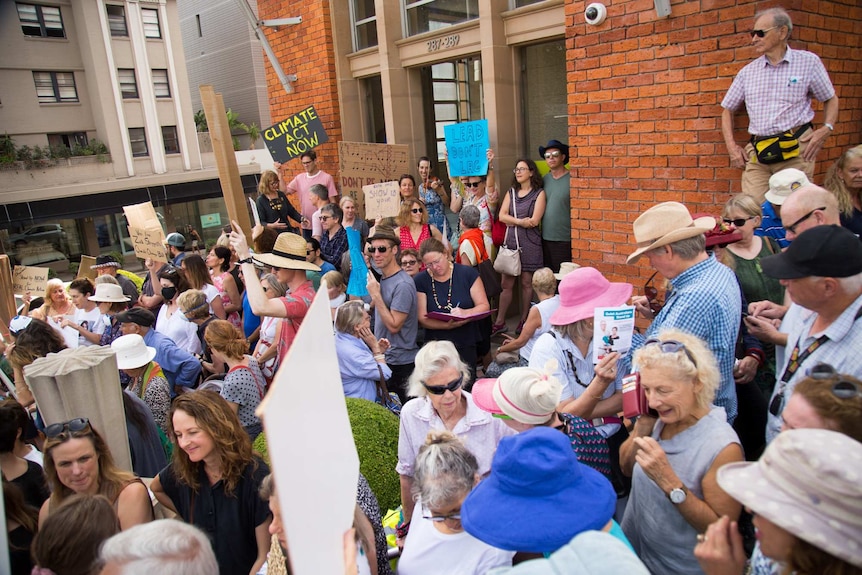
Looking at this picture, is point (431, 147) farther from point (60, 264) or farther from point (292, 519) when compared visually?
point (60, 264)

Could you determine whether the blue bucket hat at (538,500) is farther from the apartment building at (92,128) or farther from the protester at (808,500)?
the apartment building at (92,128)

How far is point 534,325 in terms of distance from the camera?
4.41 meters

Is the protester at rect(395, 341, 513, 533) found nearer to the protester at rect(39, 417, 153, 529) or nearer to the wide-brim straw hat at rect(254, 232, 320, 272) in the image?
the protester at rect(39, 417, 153, 529)

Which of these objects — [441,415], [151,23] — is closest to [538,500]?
[441,415]

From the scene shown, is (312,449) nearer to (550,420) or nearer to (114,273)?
(550,420)

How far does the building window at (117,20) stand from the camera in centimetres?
2970

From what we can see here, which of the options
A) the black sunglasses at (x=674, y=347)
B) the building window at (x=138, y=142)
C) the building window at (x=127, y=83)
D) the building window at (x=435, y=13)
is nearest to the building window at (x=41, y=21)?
the building window at (x=127, y=83)

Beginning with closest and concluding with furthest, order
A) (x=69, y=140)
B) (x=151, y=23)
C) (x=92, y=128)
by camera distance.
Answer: (x=69, y=140)
(x=92, y=128)
(x=151, y=23)

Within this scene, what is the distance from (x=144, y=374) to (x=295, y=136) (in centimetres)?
502

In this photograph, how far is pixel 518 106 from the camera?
721cm

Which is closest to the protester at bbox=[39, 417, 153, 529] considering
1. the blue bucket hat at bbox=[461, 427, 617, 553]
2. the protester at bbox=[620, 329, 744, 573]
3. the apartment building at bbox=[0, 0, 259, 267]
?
the blue bucket hat at bbox=[461, 427, 617, 553]

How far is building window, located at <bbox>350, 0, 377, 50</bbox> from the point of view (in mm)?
8672

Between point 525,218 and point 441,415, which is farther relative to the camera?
point 525,218

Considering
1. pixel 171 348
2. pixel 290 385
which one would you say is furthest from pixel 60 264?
pixel 290 385
